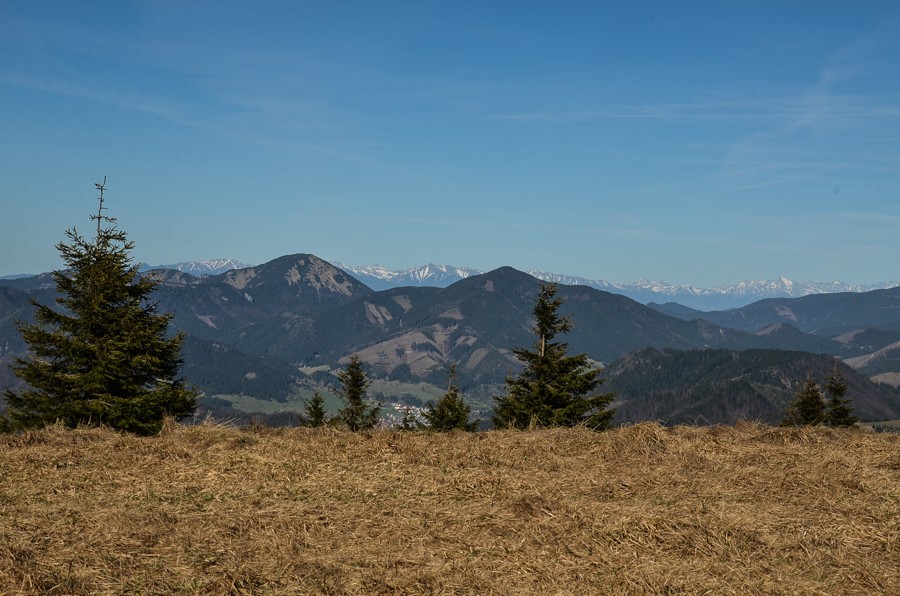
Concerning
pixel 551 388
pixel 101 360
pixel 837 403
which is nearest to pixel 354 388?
pixel 551 388

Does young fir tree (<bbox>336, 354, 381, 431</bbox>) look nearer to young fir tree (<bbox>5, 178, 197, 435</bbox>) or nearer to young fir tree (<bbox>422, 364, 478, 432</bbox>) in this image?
young fir tree (<bbox>422, 364, 478, 432</bbox>)

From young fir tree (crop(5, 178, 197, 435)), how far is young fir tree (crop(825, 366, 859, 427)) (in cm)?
5554

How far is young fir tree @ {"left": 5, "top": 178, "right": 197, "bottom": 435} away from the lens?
2621cm

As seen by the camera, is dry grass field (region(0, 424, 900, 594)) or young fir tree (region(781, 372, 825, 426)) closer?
dry grass field (region(0, 424, 900, 594))

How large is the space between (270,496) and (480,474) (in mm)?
3386

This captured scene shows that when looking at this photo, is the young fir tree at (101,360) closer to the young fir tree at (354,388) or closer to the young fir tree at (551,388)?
the young fir tree at (551,388)

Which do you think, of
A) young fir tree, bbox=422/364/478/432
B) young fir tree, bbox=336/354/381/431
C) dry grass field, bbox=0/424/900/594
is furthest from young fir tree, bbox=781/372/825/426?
dry grass field, bbox=0/424/900/594

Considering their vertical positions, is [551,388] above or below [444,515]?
below

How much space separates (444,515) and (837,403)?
63.4 m

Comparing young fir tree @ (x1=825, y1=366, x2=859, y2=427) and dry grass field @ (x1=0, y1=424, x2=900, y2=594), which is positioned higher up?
dry grass field @ (x1=0, y1=424, x2=900, y2=594)

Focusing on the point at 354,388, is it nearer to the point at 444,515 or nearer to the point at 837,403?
the point at 837,403

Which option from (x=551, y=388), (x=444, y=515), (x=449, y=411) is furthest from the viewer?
(x=449, y=411)

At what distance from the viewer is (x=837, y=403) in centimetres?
6059

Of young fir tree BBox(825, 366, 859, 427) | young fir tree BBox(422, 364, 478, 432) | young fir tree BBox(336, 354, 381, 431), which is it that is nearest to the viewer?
young fir tree BBox(422, 364, 478, 432)
